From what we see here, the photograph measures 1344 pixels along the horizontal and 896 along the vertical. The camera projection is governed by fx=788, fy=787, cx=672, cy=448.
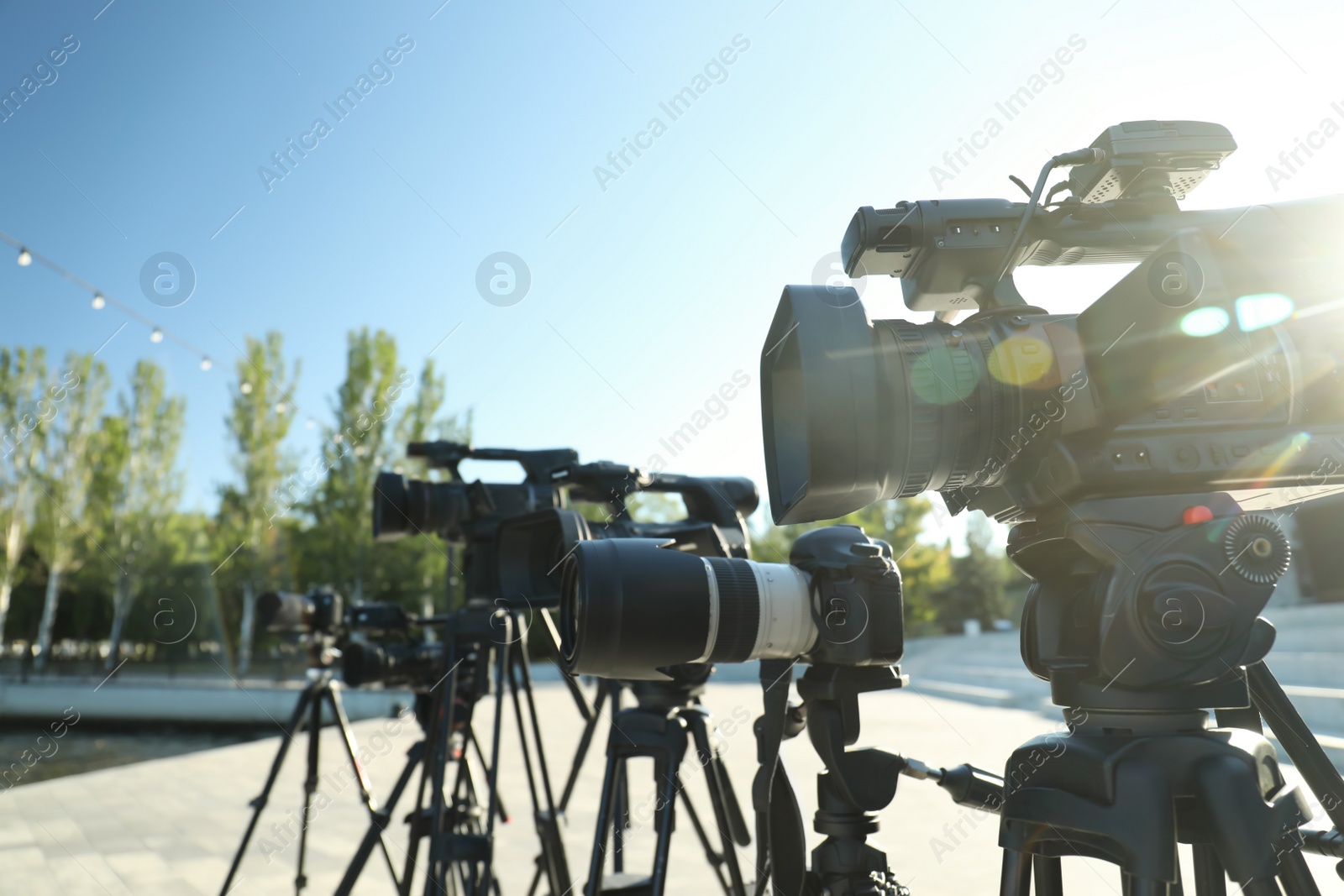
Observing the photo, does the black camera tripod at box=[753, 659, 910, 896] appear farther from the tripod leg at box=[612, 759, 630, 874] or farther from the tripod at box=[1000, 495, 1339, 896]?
the tripod leg at box=[612, 759, 630, 874]

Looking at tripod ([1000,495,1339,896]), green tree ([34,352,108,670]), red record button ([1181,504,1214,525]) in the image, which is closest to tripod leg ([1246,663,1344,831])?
tripod ([1000,495,1339,896])

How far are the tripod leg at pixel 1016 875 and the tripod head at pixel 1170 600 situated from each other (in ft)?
0.56

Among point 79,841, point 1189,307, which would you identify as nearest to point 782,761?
point 1189,307

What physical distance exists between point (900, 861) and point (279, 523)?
56.3ft

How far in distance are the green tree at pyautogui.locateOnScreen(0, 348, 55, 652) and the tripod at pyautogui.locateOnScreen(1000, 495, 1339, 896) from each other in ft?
24.1

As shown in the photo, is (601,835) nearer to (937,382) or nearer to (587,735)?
(587,735)

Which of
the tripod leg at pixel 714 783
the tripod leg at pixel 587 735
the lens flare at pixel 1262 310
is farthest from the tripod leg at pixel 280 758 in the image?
the lens flare at pixel 1262 310

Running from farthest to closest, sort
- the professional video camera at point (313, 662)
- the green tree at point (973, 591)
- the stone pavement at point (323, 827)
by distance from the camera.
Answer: the green tree at point (973, 591) < the stone pavement at point (323, 827) < the professional video camera at point (313, 662)

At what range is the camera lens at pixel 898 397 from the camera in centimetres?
81

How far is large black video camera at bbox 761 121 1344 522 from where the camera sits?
0.80 m

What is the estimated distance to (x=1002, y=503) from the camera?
37.4 inches

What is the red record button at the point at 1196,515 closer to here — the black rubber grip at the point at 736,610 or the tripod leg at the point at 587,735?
the black rubber grip at the point at 736,610

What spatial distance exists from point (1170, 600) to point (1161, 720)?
0.14 meters

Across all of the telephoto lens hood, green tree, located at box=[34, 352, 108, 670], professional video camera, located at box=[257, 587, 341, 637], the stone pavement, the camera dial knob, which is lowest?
the stone pavement
